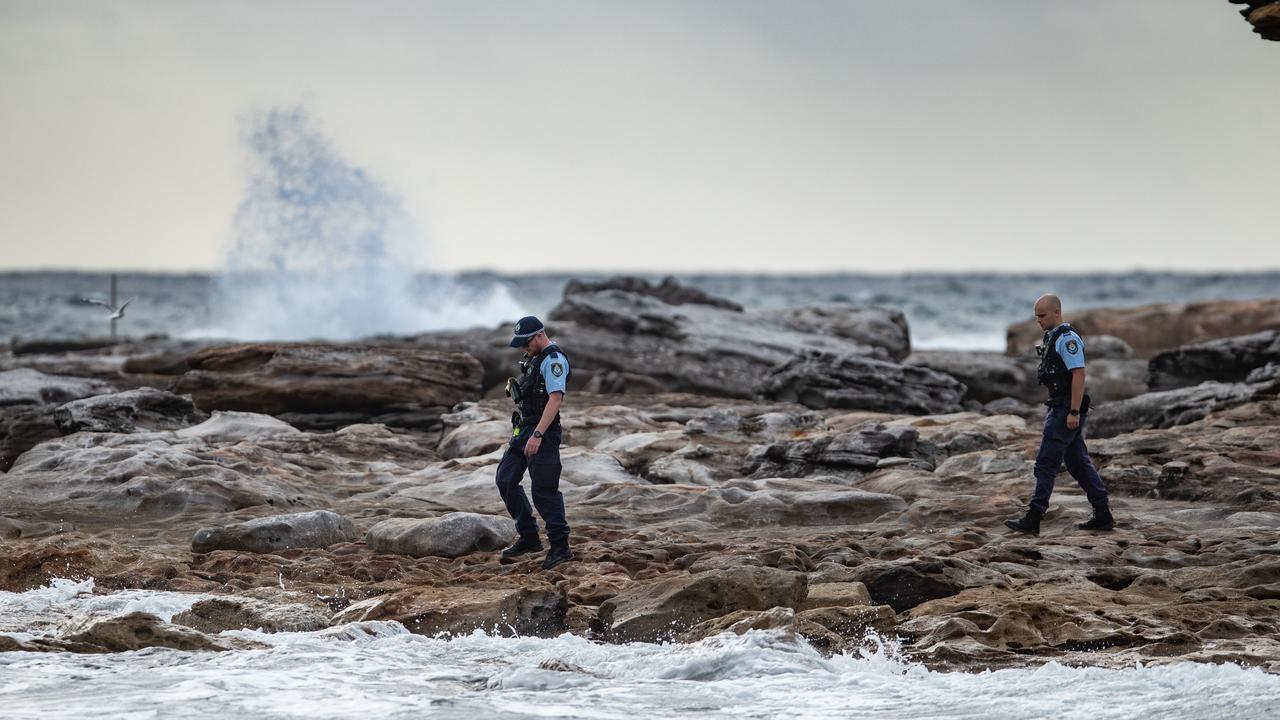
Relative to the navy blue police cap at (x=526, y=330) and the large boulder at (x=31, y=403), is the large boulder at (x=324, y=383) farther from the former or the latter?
the navy blue police cap at (x=526, y=330)

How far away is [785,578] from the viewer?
26.7 ft

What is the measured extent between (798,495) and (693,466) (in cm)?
177

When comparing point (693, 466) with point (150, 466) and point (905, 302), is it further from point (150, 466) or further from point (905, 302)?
point (905, 302)

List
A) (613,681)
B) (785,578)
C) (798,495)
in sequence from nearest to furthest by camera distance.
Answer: (613,681) → (785,578) → (798,495)

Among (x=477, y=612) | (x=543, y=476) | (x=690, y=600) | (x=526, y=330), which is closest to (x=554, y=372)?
(x=526, y=330)

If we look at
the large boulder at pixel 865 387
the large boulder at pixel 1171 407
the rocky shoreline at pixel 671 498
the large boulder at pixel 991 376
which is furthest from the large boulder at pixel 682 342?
the large boulder at pixel 1171 407

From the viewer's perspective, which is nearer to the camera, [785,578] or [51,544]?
[785,578]

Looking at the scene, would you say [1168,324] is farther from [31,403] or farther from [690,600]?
[690,600]

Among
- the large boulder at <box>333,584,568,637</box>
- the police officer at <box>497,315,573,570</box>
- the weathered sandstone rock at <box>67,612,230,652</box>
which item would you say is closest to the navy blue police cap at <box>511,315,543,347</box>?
the police officer at <box>497,315,573,570</box>

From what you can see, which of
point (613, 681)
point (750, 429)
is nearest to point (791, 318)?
point (750, 429)

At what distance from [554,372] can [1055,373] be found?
3.79 m

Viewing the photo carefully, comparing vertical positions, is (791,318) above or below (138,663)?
above

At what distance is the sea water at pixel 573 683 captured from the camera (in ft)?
20.9

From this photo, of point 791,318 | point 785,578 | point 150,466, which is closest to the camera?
point 785,578
